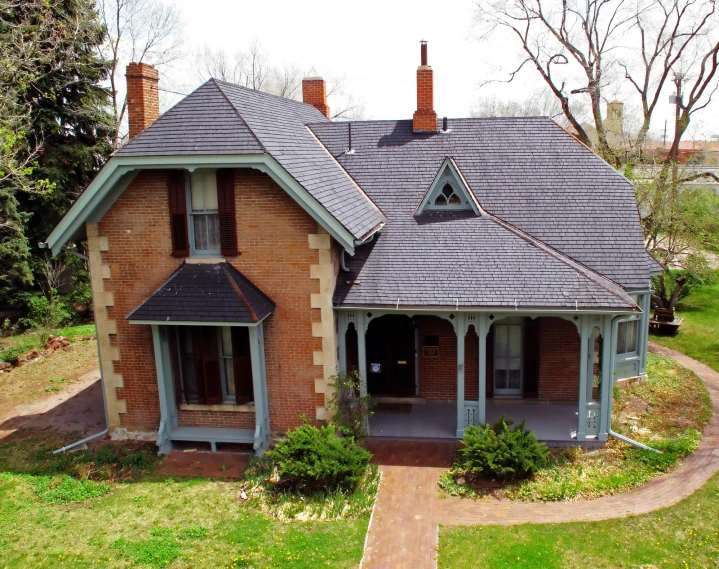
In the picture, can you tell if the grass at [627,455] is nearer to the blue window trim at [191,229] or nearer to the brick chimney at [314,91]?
the blue window trim at [191,229]

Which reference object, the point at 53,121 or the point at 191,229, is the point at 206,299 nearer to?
the point at 191,229

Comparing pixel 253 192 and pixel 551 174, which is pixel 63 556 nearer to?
pixel 253 192

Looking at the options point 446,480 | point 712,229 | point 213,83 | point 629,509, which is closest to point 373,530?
point 446,480

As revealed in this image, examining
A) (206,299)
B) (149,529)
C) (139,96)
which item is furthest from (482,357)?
(139,96)

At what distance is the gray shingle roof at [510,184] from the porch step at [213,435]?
4509mm

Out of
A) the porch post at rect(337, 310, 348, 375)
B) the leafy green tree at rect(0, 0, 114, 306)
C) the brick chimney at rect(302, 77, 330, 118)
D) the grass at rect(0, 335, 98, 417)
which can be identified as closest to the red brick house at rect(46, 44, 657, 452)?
the porch post at rect(337, 310, 348, 375)

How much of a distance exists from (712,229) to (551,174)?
1539 cm

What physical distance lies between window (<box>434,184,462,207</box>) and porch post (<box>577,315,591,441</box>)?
460 cm

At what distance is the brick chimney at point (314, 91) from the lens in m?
22.2

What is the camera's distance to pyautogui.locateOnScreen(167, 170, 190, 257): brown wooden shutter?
41.4ft

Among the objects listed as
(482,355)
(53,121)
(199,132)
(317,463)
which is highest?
(53,121)

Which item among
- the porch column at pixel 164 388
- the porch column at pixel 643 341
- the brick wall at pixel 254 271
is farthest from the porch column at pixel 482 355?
the porch column at pixel 164 388

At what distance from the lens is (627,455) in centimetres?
1245

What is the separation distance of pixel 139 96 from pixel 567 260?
10973 millimetres
